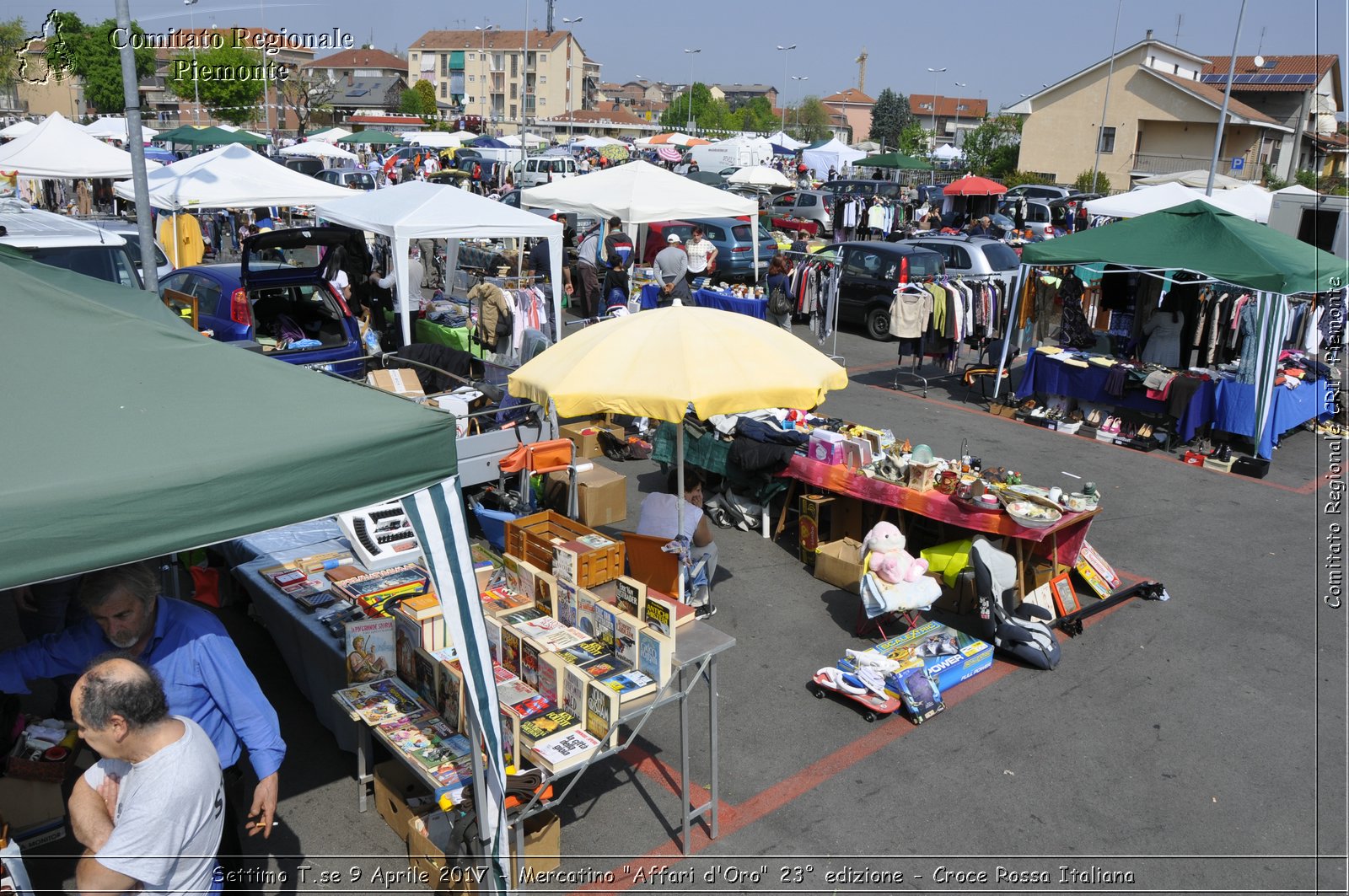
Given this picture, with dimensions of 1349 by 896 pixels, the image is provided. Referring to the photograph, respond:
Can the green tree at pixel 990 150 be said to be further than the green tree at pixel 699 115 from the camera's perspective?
No

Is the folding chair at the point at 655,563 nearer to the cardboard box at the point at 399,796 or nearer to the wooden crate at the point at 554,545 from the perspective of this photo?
the wooden crate at the point at 554,545

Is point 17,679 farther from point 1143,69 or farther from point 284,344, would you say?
point 1143,69

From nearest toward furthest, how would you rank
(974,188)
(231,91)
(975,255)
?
(975,255) < (974,188) < (231,91)

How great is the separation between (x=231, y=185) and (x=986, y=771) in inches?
560

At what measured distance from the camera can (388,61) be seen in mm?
118125

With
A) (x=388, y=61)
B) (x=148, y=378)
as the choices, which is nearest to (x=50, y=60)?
(x=148, y=378)

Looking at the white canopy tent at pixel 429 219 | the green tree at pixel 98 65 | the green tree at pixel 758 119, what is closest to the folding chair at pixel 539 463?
the white canopy tent at pixel 429 219

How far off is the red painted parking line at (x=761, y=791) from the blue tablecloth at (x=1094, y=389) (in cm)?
695

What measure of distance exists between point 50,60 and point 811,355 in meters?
20.4

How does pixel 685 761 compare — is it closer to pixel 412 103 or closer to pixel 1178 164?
pixel 1178 164

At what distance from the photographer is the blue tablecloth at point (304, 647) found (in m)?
5.46

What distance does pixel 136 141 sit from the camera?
884 cm

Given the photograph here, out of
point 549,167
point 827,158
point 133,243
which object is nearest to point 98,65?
point 549,167

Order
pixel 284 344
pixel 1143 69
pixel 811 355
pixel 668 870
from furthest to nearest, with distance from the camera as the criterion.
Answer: pixel 1143 69 < pixel 284 344 < pixel 811 355 < pixel 668 870
